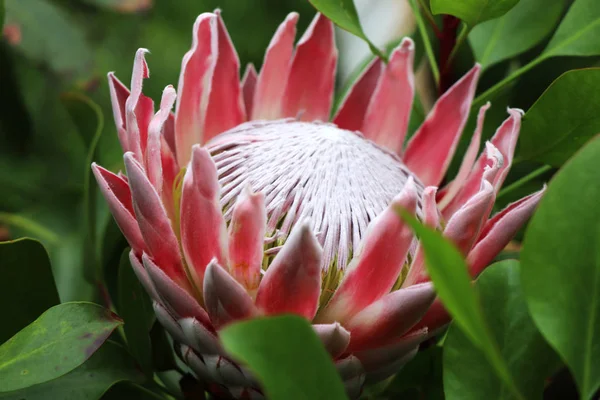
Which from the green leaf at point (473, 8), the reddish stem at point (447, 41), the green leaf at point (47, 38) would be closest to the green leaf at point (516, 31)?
the reddish stem at point (447, 41)

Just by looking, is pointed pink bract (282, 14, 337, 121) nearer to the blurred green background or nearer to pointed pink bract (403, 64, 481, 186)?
pointed pink bract (403, 64, 481, 186)

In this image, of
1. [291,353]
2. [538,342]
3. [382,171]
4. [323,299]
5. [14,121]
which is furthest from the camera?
[14,121]

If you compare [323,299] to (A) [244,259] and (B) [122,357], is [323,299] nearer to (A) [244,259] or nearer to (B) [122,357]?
(A) [244,259]

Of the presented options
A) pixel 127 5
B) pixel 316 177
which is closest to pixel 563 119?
pixel 316 177

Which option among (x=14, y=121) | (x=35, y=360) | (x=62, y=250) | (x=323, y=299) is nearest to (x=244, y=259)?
(x=323, y=299)

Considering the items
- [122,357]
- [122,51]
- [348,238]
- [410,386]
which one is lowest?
[410,386]

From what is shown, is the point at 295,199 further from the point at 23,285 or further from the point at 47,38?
the point at 47,38
